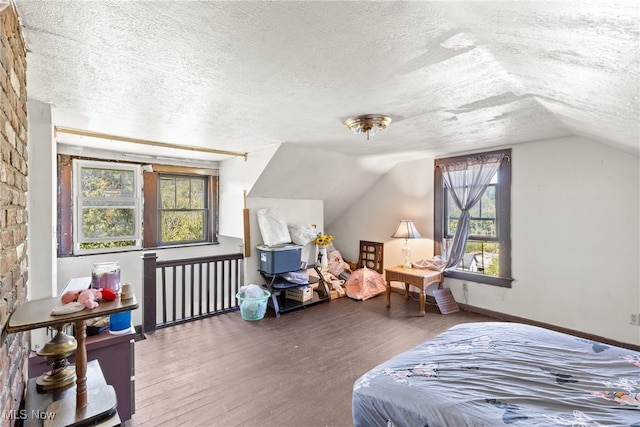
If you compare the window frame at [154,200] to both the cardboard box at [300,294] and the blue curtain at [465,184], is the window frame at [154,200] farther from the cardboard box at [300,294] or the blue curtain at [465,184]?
the blue curtain at [465,184]

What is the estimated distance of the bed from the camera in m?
1.23

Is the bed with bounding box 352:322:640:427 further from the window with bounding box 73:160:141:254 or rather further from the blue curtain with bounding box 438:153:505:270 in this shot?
the window with bounding box 73:160:141:254

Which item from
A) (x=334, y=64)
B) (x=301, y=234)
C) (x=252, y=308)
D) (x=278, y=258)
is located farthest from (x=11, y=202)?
(x=301, y=234)

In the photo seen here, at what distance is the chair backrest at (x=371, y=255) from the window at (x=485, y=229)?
117 centimetres

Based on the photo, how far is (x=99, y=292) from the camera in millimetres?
1422

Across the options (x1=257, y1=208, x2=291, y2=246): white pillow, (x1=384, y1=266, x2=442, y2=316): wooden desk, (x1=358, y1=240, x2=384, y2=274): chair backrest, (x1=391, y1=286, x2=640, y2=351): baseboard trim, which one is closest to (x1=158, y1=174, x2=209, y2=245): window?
(x1=257, y1=208, x2=291, y2=246): white pillow

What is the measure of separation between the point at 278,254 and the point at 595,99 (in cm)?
349

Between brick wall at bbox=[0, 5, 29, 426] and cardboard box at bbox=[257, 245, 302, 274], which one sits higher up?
brick wall at bbox=[0, 5, 29, 426]

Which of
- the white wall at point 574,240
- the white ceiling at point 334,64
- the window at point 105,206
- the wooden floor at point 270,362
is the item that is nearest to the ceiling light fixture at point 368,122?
the white ceiling at point 334,64

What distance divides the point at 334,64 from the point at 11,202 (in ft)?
5.19

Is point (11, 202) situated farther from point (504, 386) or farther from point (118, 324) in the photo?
point (504, 386)

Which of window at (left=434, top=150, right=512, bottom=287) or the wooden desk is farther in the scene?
the wooden desk

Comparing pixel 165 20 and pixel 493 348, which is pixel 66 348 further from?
pixel 493 348

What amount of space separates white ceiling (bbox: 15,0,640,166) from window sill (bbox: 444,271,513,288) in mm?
1893
